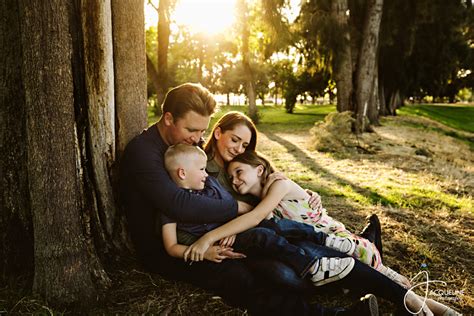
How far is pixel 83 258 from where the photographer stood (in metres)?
2.40

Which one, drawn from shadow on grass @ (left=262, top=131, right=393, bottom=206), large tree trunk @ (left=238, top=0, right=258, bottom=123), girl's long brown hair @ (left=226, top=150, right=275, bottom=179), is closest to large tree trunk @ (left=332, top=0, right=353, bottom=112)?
shadow on grass @ (left=262, top=131, right=393, bottom=206)

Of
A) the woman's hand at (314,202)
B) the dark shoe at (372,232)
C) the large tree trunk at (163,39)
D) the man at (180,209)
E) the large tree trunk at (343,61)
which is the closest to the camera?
the man at (180,209)

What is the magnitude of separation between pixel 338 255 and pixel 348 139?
907cm

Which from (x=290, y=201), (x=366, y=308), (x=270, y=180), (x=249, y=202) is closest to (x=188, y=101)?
(x=270, y=180)

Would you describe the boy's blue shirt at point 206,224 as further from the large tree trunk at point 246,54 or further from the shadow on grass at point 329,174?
the large tree trunk at point 246,54

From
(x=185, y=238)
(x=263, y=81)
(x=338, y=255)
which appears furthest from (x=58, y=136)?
(x=263, y=81)

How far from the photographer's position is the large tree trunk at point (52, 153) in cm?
214

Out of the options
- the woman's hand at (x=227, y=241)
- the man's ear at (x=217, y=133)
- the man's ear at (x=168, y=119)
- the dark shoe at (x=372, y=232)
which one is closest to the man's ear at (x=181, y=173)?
the man's ear at (x=168, y=119)

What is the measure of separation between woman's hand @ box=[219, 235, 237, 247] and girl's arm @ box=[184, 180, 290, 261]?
3 centimetres

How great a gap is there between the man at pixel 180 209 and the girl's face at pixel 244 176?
Answer: 1.12 feet

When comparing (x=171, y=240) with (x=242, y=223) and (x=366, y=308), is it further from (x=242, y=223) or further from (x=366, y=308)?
(x=366, y=308)

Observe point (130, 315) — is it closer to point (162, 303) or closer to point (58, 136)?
point (162, 303)

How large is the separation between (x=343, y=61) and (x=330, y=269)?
10.7 meters

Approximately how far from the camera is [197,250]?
95.5 inches
